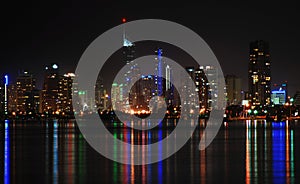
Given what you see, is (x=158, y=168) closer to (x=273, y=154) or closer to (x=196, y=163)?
(x=196, y=163)

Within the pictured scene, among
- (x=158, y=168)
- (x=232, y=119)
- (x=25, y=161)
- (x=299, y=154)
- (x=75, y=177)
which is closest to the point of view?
(x=75, y=177)

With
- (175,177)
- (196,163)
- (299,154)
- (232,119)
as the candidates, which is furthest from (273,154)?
(232,119)

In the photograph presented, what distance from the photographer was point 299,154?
4022 centimetres

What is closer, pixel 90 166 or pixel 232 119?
pixel 90 166

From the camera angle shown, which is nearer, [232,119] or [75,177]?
[75,177]

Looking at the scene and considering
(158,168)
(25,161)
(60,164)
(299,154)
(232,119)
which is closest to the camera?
(158,168)

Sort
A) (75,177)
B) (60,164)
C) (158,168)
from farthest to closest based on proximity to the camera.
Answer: (60,164) → (158,168) → (75,177)

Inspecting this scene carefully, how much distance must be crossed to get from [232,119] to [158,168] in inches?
6666

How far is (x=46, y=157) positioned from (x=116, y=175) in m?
12.7

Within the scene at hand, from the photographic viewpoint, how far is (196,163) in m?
35.2

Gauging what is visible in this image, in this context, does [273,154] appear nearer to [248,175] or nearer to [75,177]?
[248,175]

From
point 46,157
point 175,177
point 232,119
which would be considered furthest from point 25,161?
point 232,119

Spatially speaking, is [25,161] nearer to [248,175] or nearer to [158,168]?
[158,168]

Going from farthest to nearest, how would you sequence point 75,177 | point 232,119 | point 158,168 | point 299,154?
point 232,119 → point 299,154 → point 158,168 → point 75,177
